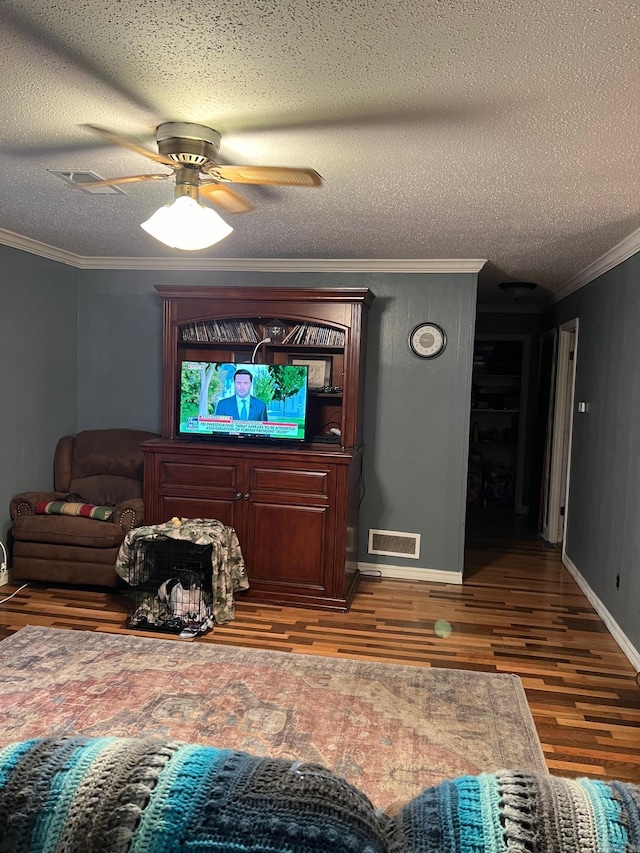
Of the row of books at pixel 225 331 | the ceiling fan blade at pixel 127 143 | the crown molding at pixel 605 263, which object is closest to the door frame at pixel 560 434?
the crown molding at pixel 605 263

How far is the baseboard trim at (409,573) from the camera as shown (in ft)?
16.3

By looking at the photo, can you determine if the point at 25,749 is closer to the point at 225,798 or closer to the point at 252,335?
the point at 225,798

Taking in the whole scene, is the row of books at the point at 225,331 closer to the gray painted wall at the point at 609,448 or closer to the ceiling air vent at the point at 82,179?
the ceiling air vent at the point at 82,179

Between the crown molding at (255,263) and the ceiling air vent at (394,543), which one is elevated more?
the crown molding at (255,263)

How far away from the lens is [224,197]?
109 inches

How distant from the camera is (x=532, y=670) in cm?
353

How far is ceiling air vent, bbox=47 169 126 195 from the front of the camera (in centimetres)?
292

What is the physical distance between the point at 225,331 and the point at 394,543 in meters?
2.03

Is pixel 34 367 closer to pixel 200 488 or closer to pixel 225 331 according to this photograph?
pixel 225 331

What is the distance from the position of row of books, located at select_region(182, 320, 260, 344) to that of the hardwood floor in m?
1.88

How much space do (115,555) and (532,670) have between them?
8.69ft

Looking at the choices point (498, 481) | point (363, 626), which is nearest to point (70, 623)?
point (363, 626)

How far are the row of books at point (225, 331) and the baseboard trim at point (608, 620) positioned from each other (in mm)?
2966

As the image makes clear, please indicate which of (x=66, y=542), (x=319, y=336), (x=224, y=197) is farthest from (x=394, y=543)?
(x=224, y=197)
